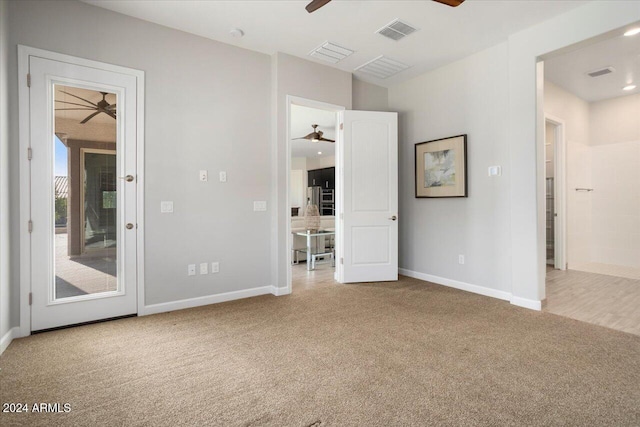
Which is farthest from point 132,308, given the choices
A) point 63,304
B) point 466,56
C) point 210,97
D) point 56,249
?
point 466,56

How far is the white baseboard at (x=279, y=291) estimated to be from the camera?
13.0 ft

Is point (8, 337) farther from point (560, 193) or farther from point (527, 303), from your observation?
point (560, 193)

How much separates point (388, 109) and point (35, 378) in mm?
4989

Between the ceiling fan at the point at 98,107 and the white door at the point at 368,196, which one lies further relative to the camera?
the white door at the point at 368,196

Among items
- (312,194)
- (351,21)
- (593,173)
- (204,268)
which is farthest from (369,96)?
(312,194)

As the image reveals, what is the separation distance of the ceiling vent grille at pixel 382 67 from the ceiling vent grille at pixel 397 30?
21.4 inches

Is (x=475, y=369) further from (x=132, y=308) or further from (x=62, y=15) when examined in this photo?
Answer: (x=62, y=15)

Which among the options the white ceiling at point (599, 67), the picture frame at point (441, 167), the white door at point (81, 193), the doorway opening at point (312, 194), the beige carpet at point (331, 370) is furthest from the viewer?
the doorway opening at point (312, 194)

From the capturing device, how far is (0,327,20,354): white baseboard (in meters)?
2.41

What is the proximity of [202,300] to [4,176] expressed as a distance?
1.97 meters

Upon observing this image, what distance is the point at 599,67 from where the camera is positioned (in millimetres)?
4289

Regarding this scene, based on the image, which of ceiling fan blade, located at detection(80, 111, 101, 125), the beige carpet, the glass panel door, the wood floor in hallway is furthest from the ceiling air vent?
ceiling fan blade, located at detection(80, 111, 101, 125)

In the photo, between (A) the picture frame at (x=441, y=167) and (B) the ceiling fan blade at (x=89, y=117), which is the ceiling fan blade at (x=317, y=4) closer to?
(B) the ceiling fan blade at (x=89, y=117)

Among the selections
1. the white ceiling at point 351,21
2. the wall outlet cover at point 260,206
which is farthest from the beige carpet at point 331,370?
the white ceiling at point 351,21
